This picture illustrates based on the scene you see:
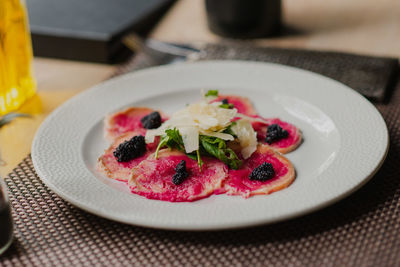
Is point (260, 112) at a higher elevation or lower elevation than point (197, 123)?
lower

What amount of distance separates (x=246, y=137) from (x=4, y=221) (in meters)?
0.68

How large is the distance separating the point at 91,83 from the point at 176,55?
378 mm

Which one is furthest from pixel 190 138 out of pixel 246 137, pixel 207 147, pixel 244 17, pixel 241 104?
pixel 244 17

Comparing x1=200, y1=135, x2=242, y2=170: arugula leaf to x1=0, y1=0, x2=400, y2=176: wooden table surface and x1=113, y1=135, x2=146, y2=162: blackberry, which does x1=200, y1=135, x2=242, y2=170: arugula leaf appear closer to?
x1=113, y1=135, x2=146, y2=162: blackberry

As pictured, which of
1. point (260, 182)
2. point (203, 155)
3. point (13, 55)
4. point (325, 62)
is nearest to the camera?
point (260, 182)

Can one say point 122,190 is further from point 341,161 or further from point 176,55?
point 176,55

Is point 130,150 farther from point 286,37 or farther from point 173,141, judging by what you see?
point 286,37

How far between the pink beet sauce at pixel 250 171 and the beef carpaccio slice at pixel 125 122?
1.22ft

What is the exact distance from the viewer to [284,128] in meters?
1.64

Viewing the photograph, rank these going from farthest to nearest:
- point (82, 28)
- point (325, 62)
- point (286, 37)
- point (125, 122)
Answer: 1. point (286, 37)
2. point (82, 28)
3. point (325, 62)
4. point (125, 122)

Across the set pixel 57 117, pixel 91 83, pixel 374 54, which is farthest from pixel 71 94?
pixel 374 54

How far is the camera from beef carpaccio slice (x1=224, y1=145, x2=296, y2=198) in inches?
52.5

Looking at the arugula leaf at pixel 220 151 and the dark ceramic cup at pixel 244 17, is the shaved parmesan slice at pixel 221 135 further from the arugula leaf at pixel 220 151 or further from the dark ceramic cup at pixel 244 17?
the dark ceramic cup at pixel 244 17

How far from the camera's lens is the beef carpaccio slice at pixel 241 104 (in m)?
1.77
